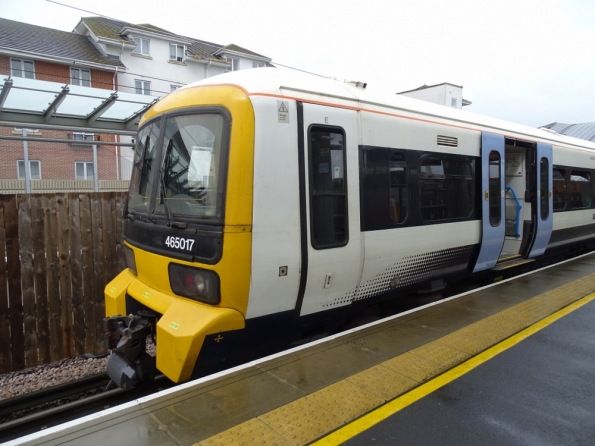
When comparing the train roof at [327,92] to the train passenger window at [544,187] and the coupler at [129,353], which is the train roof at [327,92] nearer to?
the train passenger window at [544,187]

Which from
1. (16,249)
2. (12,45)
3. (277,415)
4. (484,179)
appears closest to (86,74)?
(12,45)

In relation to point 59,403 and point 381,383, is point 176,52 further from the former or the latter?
point 381,383

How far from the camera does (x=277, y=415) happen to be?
280cm

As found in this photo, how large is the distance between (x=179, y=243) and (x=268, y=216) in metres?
0.82

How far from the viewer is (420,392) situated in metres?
3.14

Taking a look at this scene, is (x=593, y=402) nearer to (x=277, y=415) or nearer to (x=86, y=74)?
(x=277, y=415)

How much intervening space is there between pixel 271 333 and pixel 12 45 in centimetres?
2363

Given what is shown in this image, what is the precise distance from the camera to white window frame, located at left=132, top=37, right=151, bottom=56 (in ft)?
91.9

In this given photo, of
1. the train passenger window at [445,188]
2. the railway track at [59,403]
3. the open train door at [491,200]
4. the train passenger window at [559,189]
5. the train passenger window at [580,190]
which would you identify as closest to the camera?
the railway track at [59,403]

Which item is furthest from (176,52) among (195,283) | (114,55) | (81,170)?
(195,283)

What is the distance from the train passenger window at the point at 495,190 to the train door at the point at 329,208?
302cm

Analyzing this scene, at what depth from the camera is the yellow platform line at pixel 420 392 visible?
8.63 ft

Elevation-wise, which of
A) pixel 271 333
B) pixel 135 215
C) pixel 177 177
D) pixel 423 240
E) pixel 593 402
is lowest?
pixel 593 402

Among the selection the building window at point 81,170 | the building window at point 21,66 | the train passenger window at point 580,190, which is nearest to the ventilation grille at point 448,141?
the train passenger window at point 580,190
